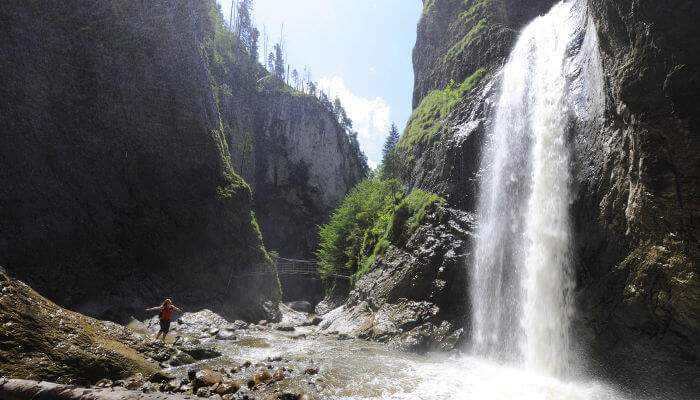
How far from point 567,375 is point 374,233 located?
15.2 metres

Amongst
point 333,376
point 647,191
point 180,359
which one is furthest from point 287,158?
point 647,191

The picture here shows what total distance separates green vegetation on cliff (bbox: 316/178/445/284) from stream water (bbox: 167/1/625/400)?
4572 millimetres

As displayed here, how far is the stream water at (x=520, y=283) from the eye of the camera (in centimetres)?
762

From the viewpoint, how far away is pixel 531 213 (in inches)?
450

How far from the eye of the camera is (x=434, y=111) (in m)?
24.7

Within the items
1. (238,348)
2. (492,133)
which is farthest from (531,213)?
(238,348)

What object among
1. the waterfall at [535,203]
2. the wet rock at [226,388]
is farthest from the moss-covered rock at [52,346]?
the waterfall at [535,203]

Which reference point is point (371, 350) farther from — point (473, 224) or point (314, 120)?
point (314, 120)

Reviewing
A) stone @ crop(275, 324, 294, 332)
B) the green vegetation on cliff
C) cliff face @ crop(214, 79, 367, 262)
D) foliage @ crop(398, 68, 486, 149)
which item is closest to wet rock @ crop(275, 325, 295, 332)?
stone @ crop(275, 324, 294, 332)

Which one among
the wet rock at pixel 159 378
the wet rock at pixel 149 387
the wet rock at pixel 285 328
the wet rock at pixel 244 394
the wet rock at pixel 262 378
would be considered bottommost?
the wet rock at pixel 285 328

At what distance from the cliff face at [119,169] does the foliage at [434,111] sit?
44.6 feet

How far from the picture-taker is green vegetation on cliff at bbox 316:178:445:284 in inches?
733

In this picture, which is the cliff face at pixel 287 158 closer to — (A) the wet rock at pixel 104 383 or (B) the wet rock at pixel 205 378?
(B) the wet rock at pixel 205 378

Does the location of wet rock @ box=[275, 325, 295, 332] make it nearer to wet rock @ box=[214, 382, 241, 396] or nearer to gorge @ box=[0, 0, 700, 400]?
gorge @ box=[0, 0, 700, 400]
